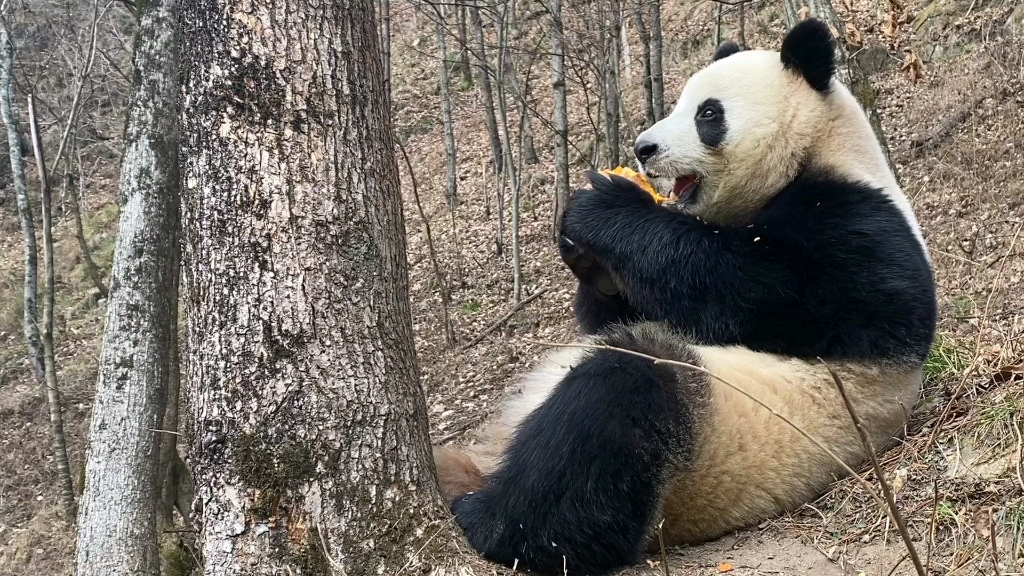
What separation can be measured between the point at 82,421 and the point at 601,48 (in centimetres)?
1078

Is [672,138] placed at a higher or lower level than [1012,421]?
higher

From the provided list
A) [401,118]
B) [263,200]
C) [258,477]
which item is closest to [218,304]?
[263,200]

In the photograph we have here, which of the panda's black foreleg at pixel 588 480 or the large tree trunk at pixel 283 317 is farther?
the panda's black foreleg at pixel 588 480

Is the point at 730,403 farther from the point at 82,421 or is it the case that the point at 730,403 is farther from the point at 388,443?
the point at 82,421

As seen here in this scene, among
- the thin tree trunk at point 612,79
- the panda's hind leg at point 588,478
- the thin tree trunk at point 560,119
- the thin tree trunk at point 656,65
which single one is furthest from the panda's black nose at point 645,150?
the thin tree trunk at point 656,65

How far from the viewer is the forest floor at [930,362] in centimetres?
295

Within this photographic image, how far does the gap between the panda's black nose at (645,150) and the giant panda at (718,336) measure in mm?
14

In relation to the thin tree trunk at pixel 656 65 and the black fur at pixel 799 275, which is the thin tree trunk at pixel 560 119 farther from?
the black fur at pixel 799 275

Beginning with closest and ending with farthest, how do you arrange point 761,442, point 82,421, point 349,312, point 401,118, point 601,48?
point 349,312
point 761,442
point 601,48
point 82,421
point 401,118

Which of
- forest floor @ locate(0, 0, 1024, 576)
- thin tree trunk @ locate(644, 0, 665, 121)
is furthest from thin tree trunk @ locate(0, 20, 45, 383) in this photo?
thin tree trunk @ locate(644, 0, 665, 121)

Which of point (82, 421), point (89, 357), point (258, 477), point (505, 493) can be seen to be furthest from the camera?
point (89, 357)

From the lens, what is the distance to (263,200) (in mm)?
2484

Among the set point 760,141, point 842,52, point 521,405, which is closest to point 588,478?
point 521,405

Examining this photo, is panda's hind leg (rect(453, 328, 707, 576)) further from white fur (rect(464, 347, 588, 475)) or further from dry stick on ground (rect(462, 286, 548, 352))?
dry stick on ground (rect(462, 286, 548, 352))
